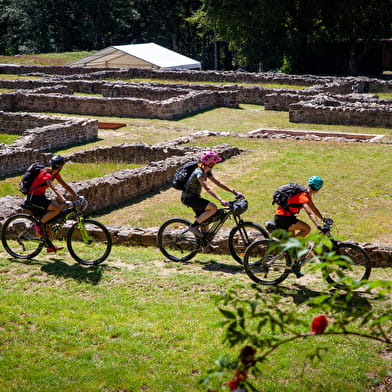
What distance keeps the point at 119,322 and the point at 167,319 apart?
503mm

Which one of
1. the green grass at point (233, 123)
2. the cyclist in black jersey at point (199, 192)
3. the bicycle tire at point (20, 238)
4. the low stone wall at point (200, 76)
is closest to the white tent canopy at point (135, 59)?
the low stone wall at point (200, 76)

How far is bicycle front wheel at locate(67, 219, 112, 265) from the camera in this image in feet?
26.4

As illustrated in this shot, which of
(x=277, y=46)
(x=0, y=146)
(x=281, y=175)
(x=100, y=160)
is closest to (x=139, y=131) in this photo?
(x=100, y=160)

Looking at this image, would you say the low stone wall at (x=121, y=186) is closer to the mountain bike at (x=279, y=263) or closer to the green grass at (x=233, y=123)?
the mountain bike at (x=279, y=263)

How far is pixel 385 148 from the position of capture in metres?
17.6

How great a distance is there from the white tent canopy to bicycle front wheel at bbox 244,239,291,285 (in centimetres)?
3382

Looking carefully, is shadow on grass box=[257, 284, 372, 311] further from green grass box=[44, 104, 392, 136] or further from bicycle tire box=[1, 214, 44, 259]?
green grass box=[44, 104, 392, 136]

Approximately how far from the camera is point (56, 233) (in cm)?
838

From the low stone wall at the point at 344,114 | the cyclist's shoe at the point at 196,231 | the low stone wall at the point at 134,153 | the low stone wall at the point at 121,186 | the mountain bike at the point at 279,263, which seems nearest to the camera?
the mountain bike at the point at 279,263

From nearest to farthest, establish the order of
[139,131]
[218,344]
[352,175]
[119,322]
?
1. [218,344]
2. [119,322]
3. [352,175]
4. [139,131]

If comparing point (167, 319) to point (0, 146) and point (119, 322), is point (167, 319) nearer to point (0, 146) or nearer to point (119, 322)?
point (119, 322)

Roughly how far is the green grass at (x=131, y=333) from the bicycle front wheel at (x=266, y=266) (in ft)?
0.48

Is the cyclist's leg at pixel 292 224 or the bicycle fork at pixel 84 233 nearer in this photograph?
the cyclist's leg at pixel 292 224

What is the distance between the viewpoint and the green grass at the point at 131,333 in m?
5.14
